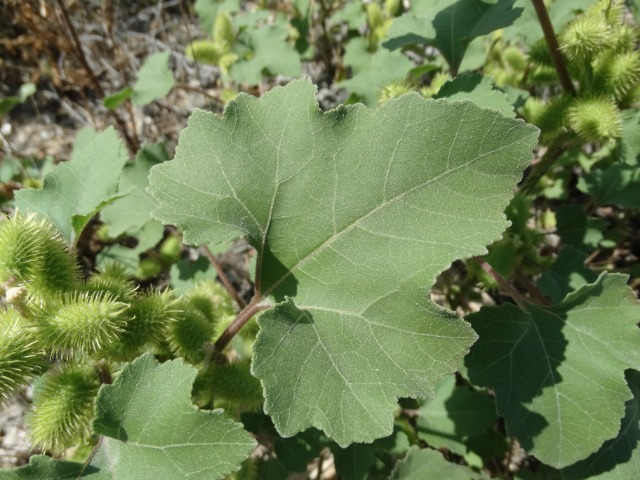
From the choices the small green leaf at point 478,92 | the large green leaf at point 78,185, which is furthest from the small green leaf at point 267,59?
the small green leaf at point 478,92

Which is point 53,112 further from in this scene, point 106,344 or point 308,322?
point 308,322

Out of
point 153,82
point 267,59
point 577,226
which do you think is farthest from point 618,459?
point 153,82

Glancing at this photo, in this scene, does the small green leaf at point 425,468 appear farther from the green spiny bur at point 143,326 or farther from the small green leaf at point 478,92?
the small green leaf at point 478,92

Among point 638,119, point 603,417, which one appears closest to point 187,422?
point 603,417

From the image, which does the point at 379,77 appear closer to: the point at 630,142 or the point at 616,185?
the point at 630,142

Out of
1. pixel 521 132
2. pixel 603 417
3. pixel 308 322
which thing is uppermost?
pixel 521 132

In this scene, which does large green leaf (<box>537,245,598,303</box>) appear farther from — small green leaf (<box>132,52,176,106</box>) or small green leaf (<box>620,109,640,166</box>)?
small green leaf (<box>132,52,176,106</box>)
